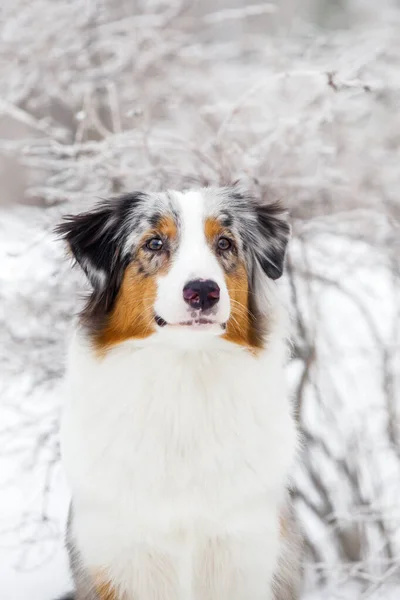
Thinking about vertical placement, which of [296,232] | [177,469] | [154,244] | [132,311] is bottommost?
[177,469]

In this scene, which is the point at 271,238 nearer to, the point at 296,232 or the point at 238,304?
the point at 238,304

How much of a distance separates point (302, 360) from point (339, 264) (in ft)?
1.98

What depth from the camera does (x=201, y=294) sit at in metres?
2.12

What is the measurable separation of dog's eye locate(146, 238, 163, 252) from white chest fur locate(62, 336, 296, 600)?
1.12 feet

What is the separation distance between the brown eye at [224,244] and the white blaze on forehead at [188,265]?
71mm

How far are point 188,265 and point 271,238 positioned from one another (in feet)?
1.69

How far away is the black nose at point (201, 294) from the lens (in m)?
2.12

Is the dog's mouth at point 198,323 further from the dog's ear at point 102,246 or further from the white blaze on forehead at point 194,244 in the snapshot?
the dog's ear at point 102,246

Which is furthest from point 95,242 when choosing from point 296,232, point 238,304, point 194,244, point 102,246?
point 296,232

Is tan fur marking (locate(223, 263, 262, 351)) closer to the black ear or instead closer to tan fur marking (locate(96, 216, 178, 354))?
the black ear

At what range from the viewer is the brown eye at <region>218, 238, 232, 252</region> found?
8.05ft

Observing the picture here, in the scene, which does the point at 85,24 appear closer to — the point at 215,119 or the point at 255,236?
the point at 215,119

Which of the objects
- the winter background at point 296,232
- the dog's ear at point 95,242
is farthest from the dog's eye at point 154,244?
the winter background at point 296,232

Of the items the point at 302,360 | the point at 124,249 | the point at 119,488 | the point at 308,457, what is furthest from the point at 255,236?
the point at 308,457
